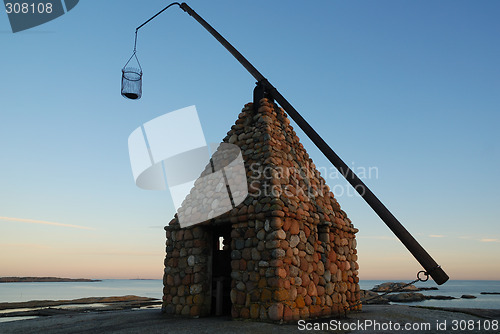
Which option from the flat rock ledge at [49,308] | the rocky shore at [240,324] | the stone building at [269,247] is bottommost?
the flat rock ledge at [49,308]

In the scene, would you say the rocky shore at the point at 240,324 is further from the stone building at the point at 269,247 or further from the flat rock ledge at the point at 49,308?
the flat rock ledge at the point at 49,308

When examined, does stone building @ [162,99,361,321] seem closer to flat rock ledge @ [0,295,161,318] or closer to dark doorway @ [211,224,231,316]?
dark doorway @ [211,224,231,316]

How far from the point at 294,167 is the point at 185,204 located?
3.19 metres

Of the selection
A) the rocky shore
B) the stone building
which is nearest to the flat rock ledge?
the rocky shore

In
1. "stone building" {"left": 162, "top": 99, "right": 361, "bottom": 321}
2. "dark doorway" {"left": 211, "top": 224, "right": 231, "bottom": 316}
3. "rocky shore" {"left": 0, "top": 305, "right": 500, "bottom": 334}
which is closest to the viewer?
"rocky shore" {"left": 0, "top": 305, "right": 500, "bottom": 334}

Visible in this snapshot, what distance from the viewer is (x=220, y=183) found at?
9617 millimetres

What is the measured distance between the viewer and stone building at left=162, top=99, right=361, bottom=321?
306 inches

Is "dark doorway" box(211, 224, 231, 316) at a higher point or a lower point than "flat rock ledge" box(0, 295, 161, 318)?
higher

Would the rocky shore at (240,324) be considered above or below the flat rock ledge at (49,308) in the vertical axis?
above

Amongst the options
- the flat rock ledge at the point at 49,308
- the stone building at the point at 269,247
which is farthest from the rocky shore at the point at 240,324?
the flat rock ledge at the point at 49,308

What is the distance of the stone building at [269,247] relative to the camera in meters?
7.77

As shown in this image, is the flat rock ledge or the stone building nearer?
the stone building

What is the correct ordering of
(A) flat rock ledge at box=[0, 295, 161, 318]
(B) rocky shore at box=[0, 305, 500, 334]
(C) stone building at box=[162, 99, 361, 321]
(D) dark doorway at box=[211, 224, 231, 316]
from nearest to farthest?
(B) rocky shore at box=[0, 305, 500, 334] → (C) stone building at box=[162, 99, 361, 321] → (D) dark doorway at box=[211, 224, 231, 316] → (A) flat rock ledge at box=[0, 295, 161, 318]

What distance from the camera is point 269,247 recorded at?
25.4ft
